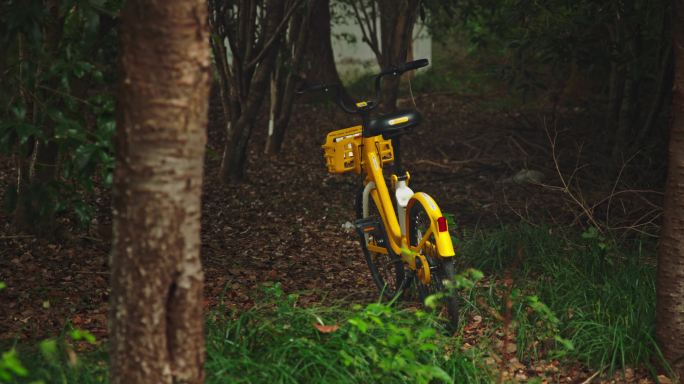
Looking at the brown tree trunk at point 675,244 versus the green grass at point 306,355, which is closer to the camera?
the green grass at point 306,355

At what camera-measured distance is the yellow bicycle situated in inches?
190

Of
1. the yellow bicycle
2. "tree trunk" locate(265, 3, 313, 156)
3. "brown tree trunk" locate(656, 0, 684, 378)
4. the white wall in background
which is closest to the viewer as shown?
"brown tree trunk" locate(656, 0, 684, 378)

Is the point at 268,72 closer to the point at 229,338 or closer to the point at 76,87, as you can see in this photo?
the point at 76,87

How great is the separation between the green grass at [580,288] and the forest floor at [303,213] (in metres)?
0.26

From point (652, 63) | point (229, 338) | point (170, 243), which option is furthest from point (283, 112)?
point (170, 243)

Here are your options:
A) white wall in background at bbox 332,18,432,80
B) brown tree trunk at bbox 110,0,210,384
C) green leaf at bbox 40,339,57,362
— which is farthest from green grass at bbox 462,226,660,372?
→ white wall in background at bbox 332,18,432,80

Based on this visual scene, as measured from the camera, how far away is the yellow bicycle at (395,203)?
4.83 metres

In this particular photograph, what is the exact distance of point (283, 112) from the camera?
9.77 meters

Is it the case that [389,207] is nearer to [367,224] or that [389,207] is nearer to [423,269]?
[367,224]

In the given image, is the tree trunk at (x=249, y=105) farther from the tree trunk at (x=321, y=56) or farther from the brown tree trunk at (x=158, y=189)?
the brown tree trunk at (x=158, y=189)

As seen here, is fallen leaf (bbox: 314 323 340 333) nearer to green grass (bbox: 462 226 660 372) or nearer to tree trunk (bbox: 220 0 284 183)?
green grass (bbox: 462 226 660 372)

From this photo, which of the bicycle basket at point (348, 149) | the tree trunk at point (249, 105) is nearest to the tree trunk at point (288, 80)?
the tree trunk at point (249, 105)

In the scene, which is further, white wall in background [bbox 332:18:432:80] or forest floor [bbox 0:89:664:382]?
white wall in background [bbox 332:18:432:80]

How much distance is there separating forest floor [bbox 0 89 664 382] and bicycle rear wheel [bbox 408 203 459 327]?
0.62 m
